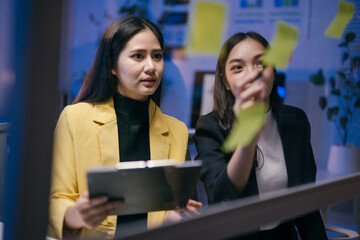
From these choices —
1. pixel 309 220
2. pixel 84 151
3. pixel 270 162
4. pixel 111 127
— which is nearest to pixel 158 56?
pixel 111 127

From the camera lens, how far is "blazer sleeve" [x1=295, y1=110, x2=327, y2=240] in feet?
5.88

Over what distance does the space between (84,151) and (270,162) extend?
72 cm

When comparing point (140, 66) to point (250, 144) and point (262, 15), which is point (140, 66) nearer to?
point (250, 144)

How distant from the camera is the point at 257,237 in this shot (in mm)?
1570

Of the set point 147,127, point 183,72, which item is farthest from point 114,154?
point 183,72

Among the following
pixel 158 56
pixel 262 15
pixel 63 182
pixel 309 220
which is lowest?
pixel 309 220

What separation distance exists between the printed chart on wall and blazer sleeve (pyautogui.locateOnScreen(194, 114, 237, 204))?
344 millimetres

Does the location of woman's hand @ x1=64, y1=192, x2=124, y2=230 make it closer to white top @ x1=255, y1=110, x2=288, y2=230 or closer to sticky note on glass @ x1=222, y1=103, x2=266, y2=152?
sticky note on glass @ x1=222, y1=103, x2=266, y2=152

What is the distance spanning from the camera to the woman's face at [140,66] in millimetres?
1247

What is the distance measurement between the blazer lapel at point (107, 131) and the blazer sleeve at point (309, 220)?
2.83 feet

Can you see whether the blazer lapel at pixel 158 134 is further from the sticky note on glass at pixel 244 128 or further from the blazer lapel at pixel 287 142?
the blazer lapel at pixel 287 142

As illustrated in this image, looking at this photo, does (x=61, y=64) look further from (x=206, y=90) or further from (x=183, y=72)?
(x=206, y=90)

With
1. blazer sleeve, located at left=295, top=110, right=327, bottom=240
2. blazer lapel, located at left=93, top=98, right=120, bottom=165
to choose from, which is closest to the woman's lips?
blazer lapel, located at left=93, top=98, right=120, bottom=165

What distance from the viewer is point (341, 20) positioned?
6.62 feet
